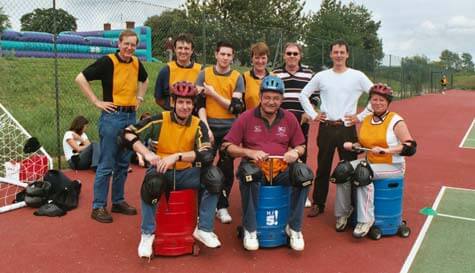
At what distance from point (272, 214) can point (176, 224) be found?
941mm

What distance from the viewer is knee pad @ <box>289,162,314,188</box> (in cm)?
427

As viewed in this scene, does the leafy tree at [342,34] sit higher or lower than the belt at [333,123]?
higher

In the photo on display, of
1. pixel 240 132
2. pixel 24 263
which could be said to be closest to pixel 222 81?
pixel 240 132

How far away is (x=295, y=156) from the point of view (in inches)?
173

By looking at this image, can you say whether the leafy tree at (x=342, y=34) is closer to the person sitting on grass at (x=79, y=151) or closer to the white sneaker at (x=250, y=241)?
the person sitting on grass at (x=79, y=151)

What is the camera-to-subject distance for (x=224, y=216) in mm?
5289

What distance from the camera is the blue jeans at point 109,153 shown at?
5.02 metres

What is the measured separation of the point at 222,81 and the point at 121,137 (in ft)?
4.39

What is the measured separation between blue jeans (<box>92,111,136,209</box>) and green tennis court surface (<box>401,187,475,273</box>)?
3254mm

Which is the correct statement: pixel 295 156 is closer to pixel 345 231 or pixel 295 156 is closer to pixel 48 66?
pixel 345 231

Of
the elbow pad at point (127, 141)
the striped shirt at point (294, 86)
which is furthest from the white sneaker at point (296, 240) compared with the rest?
the elbow pad at point (127, 141)

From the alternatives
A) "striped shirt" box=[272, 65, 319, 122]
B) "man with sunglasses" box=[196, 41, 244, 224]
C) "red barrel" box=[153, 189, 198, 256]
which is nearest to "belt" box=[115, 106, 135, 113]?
"man with sunglasses" box=[196, 41, 244, 224]

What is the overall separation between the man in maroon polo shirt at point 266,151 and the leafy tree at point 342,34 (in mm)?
15001

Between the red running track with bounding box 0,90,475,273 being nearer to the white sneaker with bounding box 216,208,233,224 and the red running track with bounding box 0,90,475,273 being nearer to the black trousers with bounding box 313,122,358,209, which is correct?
the white sneaker with bounding box 216,208,233,224
